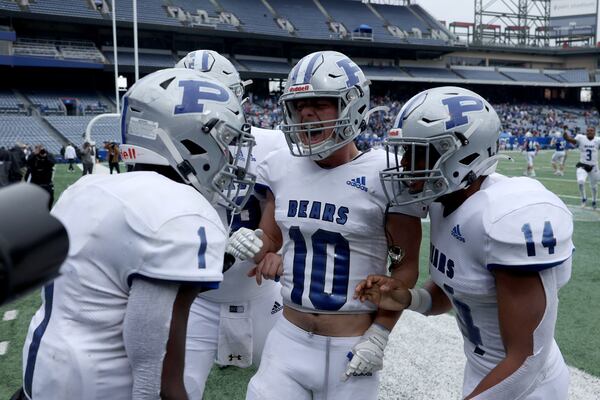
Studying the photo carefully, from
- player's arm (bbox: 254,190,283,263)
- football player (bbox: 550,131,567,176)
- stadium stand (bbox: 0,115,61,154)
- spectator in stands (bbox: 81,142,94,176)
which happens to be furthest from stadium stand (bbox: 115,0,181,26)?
player's arm (bbox: 254,190,283,263)

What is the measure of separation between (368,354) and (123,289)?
117 cm

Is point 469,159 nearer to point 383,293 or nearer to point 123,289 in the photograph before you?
point 383,293

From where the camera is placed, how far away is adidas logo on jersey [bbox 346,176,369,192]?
2629mm

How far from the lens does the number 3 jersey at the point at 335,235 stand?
2596 millimetres

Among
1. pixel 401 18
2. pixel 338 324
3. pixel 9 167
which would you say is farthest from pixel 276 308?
pixel 401 18

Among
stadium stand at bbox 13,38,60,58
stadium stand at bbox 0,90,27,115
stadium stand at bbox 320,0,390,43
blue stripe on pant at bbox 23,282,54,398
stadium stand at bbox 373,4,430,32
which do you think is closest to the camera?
blue stripe on pant at bbox 23,282,54,398

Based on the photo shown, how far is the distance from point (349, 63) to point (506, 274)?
1.33m

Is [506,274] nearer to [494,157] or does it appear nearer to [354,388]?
[494,157]

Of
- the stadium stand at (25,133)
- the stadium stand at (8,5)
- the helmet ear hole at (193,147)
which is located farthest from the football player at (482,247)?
the stadium stand at (8,5)

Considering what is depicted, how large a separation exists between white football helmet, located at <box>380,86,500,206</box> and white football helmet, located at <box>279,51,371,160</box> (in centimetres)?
32

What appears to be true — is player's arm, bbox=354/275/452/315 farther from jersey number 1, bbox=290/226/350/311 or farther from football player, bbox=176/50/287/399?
football player, bbox=176/50/287/399

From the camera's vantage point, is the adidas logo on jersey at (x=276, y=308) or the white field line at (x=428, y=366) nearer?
the adidas logo on jersey at (x=276, y=308)

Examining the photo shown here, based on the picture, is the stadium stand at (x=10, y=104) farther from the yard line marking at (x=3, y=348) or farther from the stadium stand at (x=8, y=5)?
the yard line marking at (x=3, y=348)

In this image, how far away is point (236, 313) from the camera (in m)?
3.41
